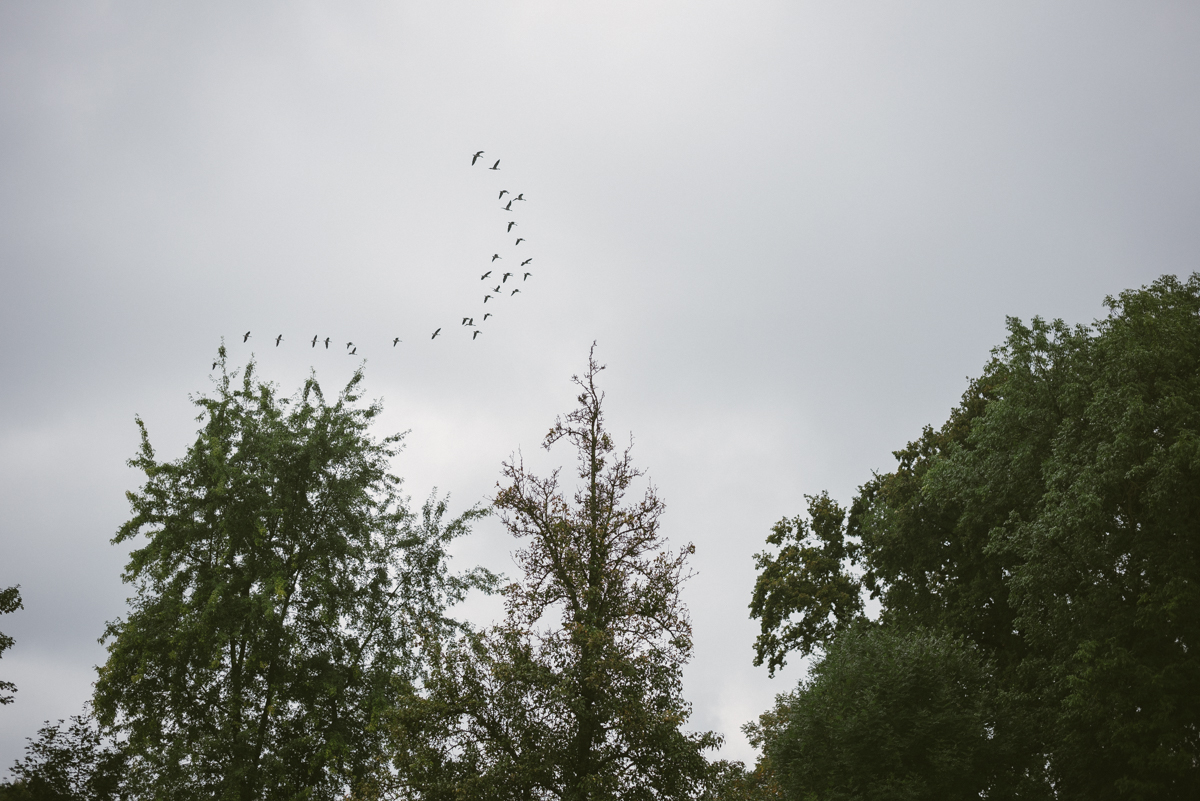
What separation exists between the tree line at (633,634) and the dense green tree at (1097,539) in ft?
0.29

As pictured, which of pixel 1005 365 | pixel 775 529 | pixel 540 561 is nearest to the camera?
pixel 540 561

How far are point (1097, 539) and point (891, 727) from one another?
26.2 feet

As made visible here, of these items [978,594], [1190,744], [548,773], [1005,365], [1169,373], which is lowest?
[1190,744]

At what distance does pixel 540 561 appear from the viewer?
1889 centimetres

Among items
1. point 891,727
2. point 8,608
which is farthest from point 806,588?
point 8,608

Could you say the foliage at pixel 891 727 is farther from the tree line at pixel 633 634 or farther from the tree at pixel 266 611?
the tree at pixel 266 611

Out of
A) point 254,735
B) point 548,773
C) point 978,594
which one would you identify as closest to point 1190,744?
point 978,594

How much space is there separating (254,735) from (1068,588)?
24.0m

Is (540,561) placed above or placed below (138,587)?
below

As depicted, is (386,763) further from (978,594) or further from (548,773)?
(978,594)

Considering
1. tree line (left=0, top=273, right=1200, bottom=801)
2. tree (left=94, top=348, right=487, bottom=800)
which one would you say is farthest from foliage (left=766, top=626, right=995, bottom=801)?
tree (left=94, top=348, right=487, bottom=800)

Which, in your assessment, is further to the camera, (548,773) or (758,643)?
(758,643)

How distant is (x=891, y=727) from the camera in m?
21.8

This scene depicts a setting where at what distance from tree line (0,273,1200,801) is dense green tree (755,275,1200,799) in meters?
0.09
